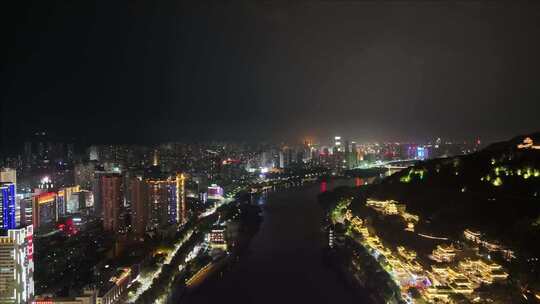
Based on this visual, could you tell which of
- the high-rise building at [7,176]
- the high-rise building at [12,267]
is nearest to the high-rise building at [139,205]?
the high-rise building at [7,176]

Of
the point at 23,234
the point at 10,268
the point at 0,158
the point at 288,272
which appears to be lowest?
the point at 288,272

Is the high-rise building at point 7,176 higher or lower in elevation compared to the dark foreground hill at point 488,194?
higher

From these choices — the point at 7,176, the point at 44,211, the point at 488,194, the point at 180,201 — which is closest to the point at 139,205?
the point at 180,201

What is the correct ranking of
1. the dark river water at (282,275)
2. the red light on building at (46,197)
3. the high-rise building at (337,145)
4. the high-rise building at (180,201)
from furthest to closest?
1. the high-rise building at (337,145)
2. the high-rise building at (180,201)
3. the red light on building at (46,197)
4. the dark river water at (282,275)

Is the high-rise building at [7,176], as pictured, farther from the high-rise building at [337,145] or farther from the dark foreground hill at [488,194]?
the high-rise building at [337,145]

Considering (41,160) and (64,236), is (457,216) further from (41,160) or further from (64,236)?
(41,160)

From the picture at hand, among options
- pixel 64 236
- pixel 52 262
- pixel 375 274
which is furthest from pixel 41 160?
pixel 375 274
